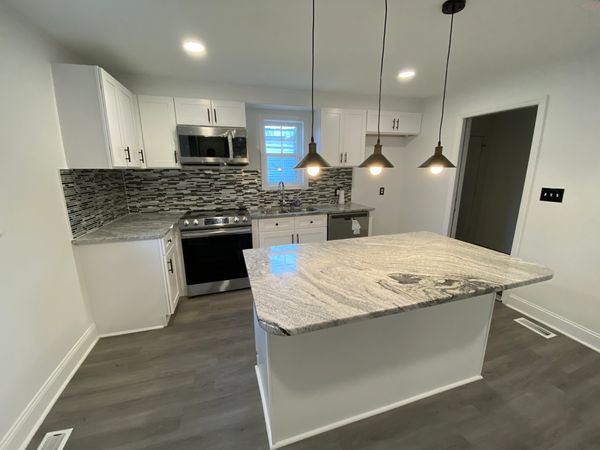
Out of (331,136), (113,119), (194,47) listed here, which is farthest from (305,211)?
(113,119)

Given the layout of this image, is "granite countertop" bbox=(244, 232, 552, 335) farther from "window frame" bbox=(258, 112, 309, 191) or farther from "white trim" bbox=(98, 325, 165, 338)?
"window frame" bbox=(258, 112, 309, 191)

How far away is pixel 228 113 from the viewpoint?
2912 millimetres

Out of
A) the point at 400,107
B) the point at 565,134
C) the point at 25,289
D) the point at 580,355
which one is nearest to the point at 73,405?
the point at 25,289

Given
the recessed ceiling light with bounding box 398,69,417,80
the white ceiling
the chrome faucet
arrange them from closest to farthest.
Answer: the white ceiling → the recessed ceiling light with bounding box 398,69,417,80 → the chrome faucet

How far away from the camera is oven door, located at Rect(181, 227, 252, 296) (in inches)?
110

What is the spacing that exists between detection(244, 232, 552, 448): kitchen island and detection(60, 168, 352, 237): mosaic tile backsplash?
5.68 feet

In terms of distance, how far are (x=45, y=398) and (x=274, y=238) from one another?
227 cm

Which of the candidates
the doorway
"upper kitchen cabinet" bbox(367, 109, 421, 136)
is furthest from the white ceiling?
the doorway

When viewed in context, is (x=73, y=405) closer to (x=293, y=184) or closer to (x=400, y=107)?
(x=293, y=184)

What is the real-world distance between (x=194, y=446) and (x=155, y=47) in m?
2.86

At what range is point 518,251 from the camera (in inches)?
103

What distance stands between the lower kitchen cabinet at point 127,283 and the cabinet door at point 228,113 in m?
1.48

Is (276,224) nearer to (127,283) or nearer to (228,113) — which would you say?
(228,113)

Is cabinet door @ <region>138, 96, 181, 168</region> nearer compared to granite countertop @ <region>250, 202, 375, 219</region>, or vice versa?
cabinet door @ <region>138, 96, 181, 168</region>
